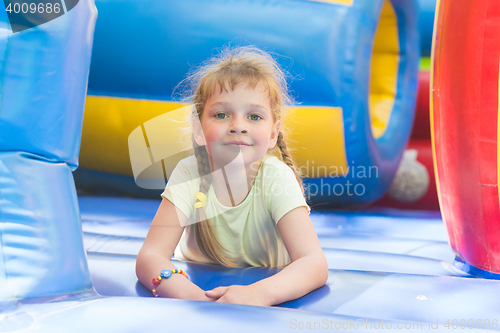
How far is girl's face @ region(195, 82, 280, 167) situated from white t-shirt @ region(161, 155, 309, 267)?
6 cm

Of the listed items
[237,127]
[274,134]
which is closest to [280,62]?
[274,134]

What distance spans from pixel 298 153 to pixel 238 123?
72 centimetres

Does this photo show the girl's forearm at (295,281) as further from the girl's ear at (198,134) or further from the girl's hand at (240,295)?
the girl's ear at (198,134)

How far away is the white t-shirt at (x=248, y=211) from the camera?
2.63ft

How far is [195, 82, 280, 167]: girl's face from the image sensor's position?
30.1 inches

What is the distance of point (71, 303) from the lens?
20.5 inches

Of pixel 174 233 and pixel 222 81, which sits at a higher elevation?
pixel 222 81

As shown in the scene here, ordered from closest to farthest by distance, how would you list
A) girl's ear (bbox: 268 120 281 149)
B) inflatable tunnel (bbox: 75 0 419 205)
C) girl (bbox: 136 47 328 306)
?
1. girl (bbox: 136 47 328 306)
2. girl's ear (bbox: 268 120 281 149)
3. inflatable tunnel (bbox: 75 0 419 205)

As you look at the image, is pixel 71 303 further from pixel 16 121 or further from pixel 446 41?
pixel 446 41

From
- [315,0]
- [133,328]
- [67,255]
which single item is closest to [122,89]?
[315,0]

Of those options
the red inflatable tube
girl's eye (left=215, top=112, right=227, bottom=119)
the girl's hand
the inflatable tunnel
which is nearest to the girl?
girl's eye (left=215, top=112, right=227, bottom=119)

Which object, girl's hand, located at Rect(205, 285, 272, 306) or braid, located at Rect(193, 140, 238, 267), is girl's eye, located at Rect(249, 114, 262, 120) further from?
girl's hand, located at Rect(205, 285, 272, 306)

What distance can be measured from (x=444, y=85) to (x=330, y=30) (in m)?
0.53

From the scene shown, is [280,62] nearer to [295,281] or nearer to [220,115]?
[220,115]
